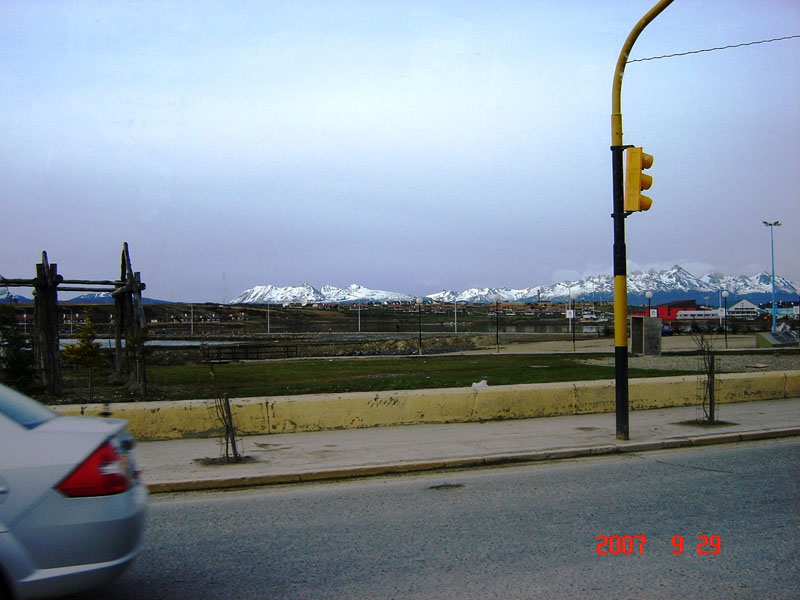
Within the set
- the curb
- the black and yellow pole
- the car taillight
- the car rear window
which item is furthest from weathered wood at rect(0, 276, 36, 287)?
the car taillight

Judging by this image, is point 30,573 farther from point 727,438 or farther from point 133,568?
point 727,438

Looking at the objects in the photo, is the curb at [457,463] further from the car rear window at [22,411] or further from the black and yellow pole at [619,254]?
the car rear window at [22,411]

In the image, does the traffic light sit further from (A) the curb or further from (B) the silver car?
(B) the silver car

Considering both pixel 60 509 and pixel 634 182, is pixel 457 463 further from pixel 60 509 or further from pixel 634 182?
pixel 60 509

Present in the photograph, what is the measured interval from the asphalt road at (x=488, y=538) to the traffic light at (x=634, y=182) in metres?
3.64

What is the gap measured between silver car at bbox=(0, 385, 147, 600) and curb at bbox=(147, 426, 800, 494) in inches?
153

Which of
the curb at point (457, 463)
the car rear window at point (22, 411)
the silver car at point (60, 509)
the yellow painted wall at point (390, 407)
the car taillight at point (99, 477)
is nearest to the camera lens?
the silver car at point (60, 509)

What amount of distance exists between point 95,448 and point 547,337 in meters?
66.9

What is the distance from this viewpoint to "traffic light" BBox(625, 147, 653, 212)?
9953mm

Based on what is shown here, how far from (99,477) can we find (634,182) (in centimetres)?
823

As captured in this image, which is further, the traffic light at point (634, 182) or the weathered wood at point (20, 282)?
the weathered wood at point (20, 282)

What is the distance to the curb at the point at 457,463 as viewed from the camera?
797 cm

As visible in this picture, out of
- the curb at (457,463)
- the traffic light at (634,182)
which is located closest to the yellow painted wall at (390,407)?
the curb at (457,463)

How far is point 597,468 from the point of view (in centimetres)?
886
